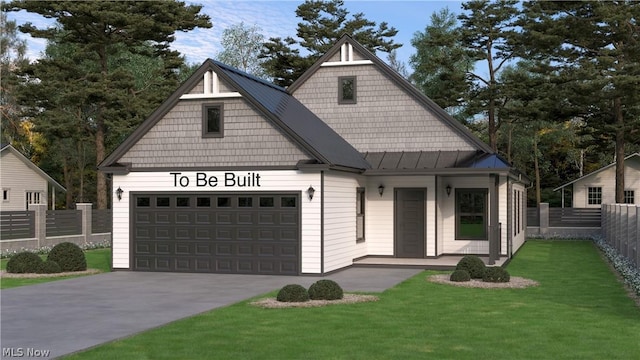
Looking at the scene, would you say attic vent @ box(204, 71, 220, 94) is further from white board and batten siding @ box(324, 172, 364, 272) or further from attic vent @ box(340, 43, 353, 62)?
attic vent @ box(340, 43, 353, 62)

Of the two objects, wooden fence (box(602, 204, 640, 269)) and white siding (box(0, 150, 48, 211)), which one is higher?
white siding (box(0, 150, 48, 211))

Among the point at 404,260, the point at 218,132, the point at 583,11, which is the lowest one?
the point at 404,260

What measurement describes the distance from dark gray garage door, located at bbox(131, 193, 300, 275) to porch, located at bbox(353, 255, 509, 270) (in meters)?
3.34

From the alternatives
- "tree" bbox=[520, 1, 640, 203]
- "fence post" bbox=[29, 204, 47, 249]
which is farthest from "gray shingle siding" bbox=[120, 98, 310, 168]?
"tree" bbox=[520, 1, 640, 203]

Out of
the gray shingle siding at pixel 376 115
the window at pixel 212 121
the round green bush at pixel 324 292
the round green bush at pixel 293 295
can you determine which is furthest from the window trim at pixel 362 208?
the round green bush at pixel 293 295

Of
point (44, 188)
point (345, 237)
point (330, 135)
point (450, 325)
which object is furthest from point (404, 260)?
point (44, 188)

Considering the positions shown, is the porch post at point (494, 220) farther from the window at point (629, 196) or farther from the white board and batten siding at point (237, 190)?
the window at point (629, 196)

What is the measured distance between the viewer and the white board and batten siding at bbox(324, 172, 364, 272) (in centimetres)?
2145

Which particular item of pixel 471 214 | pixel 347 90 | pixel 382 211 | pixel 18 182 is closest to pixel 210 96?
pixel 347 90

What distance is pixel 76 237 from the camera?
111 ft

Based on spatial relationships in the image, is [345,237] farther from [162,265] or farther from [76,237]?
[76,237]

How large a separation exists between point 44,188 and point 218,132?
31666 millimetres

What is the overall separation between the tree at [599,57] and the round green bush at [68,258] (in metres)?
27.0

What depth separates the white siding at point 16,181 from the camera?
45.6m
